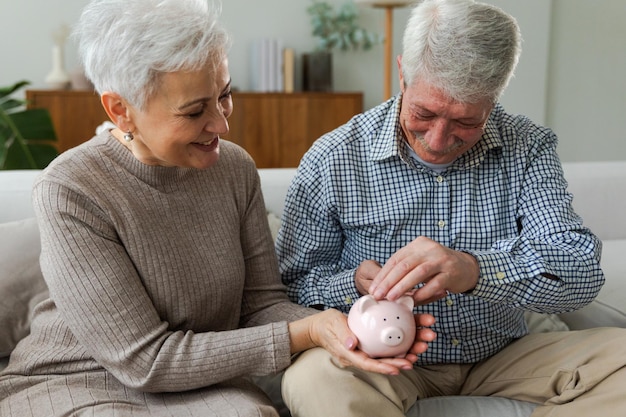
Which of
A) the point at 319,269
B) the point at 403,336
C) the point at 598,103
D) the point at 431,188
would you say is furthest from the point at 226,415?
the point at 598,103

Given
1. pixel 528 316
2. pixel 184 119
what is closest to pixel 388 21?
pixel 528 316

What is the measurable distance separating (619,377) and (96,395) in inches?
38.7

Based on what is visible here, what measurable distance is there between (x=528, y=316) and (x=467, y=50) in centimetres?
86

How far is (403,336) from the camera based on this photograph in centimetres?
142

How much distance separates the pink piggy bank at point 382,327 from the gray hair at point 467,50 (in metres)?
0.47

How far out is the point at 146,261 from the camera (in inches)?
61.0

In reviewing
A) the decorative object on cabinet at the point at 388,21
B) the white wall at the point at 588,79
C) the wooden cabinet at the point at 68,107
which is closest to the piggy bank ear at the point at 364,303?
the decorative object on cabinet at the point at 388,21

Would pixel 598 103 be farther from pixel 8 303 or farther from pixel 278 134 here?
pixel 8 303

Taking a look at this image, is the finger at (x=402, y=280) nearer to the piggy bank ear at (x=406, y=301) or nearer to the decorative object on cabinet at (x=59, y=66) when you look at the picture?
the piggy bank ear at (x=406, y=301)

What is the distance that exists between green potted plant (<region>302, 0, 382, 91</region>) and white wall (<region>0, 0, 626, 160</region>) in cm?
10

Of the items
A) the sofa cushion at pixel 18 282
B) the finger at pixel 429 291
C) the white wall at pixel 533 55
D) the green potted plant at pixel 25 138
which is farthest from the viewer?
the white wall at pixel 533 55

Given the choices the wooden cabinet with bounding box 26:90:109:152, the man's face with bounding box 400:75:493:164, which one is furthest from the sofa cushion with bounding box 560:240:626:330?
the wooden cabinet with bounding box 26:90:109:152

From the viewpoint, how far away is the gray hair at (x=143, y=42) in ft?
4.79

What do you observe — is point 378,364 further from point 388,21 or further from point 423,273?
point 388,21
